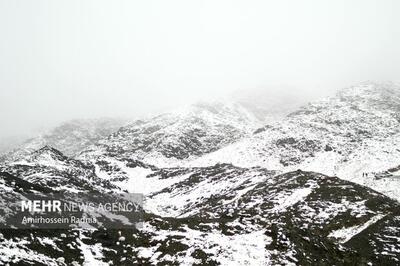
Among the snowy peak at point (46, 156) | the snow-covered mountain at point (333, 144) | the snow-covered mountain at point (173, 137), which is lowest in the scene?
the snow-covered mountain at point (173, 137)

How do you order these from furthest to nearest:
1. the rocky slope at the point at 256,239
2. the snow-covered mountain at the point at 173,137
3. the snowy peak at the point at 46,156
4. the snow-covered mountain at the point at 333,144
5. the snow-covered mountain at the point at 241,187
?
the snow-covered mountain at the point at 173,137
the snow-covered mountain at the point at 333,144
the snowy peak at the point at 46,156
the snow-covered mountain at the point at 241,187
the rocky slope at the point at 256,239

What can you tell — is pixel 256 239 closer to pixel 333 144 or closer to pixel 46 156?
pixel 46 156

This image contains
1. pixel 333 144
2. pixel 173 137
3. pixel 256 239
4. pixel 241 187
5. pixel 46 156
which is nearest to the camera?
pixel 256 239

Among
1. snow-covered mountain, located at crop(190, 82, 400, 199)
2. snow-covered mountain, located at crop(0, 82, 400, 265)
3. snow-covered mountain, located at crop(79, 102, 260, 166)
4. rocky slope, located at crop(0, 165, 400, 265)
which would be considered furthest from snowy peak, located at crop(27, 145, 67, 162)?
rocky slope, located at crop(0, 165, 400, 265)

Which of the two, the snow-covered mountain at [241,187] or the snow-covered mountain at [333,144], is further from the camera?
the snow-covered mountain at [333,144]

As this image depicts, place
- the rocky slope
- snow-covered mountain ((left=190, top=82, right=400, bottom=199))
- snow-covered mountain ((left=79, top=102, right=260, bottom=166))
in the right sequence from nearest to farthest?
the rocky slope, snow-covered mountain ((left=190, top=82, right=400, bottom=199)), snow-covered mountain ((left=79, top=102, right=260, bottom=166))

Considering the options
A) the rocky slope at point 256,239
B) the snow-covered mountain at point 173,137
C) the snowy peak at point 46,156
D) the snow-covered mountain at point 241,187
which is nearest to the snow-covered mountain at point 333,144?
the snow-covered mountain at point 241,187

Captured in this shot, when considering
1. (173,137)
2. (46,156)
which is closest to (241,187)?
(46,156)

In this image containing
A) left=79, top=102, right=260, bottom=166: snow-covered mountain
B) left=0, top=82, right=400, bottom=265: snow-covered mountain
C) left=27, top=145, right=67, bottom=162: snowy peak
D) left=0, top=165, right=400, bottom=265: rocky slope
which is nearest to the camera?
left=0, top=165, right=400, bottom=265: rocky slope

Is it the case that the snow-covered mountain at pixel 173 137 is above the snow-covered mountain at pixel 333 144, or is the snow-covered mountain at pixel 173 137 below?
below

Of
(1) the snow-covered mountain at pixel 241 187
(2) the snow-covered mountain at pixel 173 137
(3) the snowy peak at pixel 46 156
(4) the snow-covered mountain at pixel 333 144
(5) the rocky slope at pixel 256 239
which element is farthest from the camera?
(2) the snow-covered mountain at pixel 173 137

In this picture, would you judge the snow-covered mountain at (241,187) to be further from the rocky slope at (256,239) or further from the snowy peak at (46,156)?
the snowy peak at (46,156)

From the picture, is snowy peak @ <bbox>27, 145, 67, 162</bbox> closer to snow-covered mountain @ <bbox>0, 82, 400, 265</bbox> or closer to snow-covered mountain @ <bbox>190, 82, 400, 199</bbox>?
snow-covered mountain @ <bbox>0, 82, 400, 265</bbox>

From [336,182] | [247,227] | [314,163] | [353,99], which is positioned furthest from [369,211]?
[353,99]
